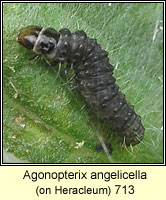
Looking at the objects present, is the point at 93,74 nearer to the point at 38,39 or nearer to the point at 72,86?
the point at 72,86

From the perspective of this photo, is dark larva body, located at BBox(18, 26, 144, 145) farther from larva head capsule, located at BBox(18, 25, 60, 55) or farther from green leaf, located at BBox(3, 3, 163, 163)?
green leaf, located at BBox(3, 3, 163, 163)

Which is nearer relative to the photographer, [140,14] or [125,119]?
[125,119]

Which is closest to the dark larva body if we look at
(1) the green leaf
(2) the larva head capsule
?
(2) the larva head capsule

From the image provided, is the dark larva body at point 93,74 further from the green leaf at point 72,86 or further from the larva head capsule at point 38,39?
the green leaf at point 72,86

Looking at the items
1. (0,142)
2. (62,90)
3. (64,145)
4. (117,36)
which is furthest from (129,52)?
(0,142)

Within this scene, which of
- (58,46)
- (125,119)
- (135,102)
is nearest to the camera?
(58,46)

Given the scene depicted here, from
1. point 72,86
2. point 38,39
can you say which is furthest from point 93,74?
point 38,39

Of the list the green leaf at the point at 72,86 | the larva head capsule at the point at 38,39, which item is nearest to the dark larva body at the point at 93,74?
the larva head capsule at the point at 38,39

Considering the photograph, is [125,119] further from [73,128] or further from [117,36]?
[117,36]
